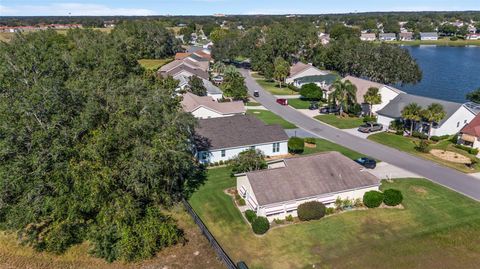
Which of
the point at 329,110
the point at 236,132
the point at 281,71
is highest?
the point at 281,71

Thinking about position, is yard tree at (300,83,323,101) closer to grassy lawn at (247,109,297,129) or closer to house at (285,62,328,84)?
grassy lawn at (247,109,297,129)

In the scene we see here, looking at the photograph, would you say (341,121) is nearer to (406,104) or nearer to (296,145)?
(406,104)

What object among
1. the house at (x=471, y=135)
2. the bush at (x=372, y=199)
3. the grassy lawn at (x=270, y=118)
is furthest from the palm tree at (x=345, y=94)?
the bush at (x=372, y=199)

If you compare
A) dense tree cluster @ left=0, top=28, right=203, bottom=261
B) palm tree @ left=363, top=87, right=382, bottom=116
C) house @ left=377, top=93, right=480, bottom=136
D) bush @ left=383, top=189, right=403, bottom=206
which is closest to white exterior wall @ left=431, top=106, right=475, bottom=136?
house @ left=377, top=93, right=480, bottom=136

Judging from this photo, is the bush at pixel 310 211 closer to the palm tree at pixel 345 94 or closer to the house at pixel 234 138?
the house at pixel 234 138

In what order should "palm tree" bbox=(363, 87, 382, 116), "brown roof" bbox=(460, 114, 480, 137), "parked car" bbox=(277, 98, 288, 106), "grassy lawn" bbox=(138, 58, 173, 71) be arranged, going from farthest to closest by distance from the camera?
"grassy lawn" bbox=(138, 58, 173, 71) < "parked car" bbox=(277, 98, 288, 106) < "palm tree" bbox=(363, 87, 382, 116) < "brown roof" bbox=(460, 114, 480, 137)

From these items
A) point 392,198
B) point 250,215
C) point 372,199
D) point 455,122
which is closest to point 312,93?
point 455,122
